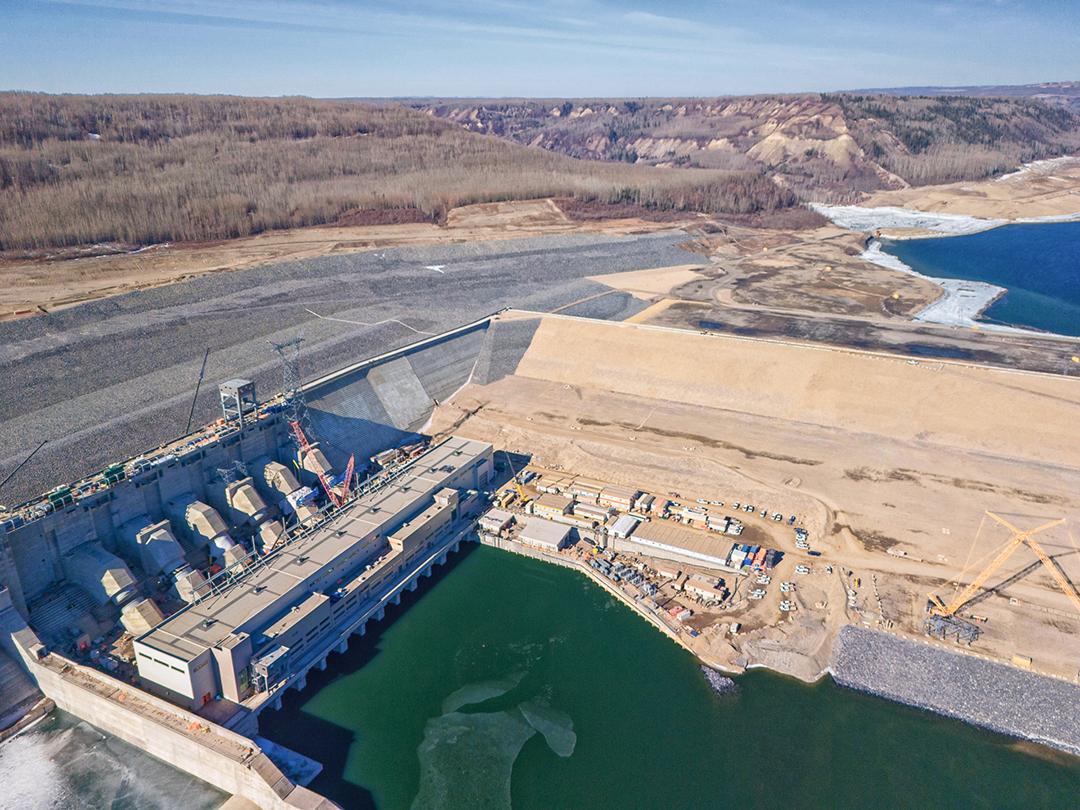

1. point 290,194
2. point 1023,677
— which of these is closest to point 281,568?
point 1023,677

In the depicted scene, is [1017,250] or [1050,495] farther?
[1017,250]

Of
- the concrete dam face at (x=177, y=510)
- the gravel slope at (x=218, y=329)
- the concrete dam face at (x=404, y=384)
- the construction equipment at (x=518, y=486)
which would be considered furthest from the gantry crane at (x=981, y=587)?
the gravel slope at (x=218, y=329)

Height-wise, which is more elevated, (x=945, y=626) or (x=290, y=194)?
(x=290, y=194)

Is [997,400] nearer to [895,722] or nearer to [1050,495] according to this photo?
[1050,495]

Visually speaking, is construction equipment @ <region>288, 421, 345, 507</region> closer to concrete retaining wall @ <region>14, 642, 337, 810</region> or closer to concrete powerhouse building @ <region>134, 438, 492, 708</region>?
concrete powerhouse building @ <region>134, 438, 492, 708</region>

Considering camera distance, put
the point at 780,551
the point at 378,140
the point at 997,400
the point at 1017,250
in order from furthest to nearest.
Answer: the point at 378,140, the point at 1017,250, the point at 997,400, the point at 780,551

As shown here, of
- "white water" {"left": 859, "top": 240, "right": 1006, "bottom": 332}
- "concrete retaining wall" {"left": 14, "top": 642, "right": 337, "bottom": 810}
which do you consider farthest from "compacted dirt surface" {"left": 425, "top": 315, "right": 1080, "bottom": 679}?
"white water" {"left": 859, "top": 240, "right": 1006, "bottom": 332}

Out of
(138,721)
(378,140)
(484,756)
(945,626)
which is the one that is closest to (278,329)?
(138,721)

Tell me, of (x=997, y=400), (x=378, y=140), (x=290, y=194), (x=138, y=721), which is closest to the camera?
(x=138, y=721)

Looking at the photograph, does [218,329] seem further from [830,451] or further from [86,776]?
[830,451]
